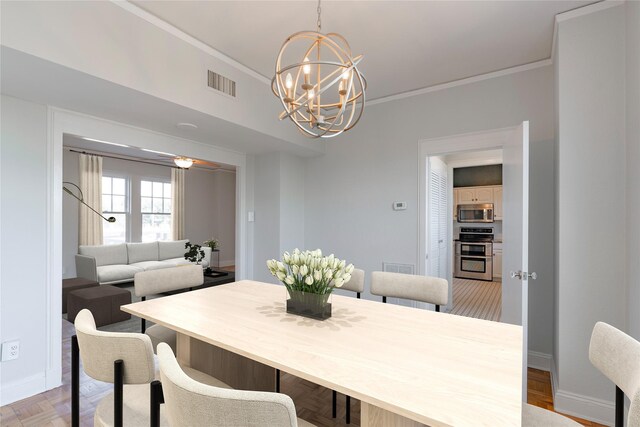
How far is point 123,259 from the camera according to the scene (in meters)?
5.85

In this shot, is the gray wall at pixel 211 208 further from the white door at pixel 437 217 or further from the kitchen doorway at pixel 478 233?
the white door at pixel 437 217

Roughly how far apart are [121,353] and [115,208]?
659cm

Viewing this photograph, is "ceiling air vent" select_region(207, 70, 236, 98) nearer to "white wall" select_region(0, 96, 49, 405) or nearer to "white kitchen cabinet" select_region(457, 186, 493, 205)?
"white wall" select_region(0, 96, 49, 405)

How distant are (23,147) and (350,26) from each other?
2421mm

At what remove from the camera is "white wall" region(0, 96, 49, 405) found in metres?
2.08

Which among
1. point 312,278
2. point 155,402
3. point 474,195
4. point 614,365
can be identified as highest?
point 474,195

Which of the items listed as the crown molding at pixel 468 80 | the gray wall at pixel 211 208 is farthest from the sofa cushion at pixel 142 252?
the crown molding at pixel 468 80

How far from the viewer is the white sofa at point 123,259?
5.13 meters

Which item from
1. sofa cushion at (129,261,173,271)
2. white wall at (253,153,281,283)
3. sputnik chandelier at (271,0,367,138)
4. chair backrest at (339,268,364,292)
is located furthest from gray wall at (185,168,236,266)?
chair backrest at (339,268,364,292)

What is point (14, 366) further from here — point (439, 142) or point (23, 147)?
point (439, 142)

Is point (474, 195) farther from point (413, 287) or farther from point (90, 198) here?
point (90, 198)

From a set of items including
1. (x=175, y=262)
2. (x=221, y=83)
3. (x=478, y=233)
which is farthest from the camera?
(x=478, y=233)

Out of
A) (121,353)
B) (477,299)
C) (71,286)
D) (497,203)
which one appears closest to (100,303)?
(71,286)

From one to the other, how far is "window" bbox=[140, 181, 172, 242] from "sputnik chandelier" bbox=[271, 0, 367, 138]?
5.10 metres
